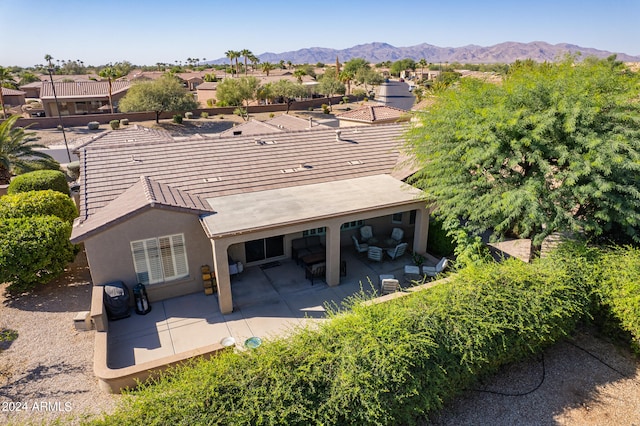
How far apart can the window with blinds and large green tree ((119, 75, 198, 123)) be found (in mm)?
43354

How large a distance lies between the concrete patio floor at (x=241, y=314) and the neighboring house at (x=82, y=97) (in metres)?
54.1

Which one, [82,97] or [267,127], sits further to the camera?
[82,97]

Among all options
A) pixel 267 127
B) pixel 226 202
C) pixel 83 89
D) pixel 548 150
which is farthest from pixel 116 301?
pixel 83 89

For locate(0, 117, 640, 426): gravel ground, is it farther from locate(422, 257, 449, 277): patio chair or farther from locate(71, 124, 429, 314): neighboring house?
locate(422, 257, 449, 277): patio chair

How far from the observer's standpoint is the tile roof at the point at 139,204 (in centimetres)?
1223

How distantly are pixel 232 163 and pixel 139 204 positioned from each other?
210 inches

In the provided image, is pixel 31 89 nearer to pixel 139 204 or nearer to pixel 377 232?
pixel 139 204

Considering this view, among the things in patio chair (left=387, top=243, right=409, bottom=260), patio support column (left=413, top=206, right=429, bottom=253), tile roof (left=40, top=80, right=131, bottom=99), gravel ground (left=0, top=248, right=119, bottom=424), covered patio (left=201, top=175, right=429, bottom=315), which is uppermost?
tile roof (left=40, top=80, right=131, bottom=99)

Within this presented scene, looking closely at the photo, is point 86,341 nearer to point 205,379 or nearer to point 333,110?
point 205,379

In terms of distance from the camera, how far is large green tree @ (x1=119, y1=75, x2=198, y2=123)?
51.0 m

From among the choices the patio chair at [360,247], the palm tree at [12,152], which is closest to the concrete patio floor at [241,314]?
the patio chair at [360,247]

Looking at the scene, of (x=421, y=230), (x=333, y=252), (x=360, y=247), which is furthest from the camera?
(x=360, y=247)

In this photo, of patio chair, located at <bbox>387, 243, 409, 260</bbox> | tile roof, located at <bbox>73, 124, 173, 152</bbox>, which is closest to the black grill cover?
patio chair, located at <bbox>387, 243, 409, 260</bbox>

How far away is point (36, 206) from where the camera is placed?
15.8 metres
